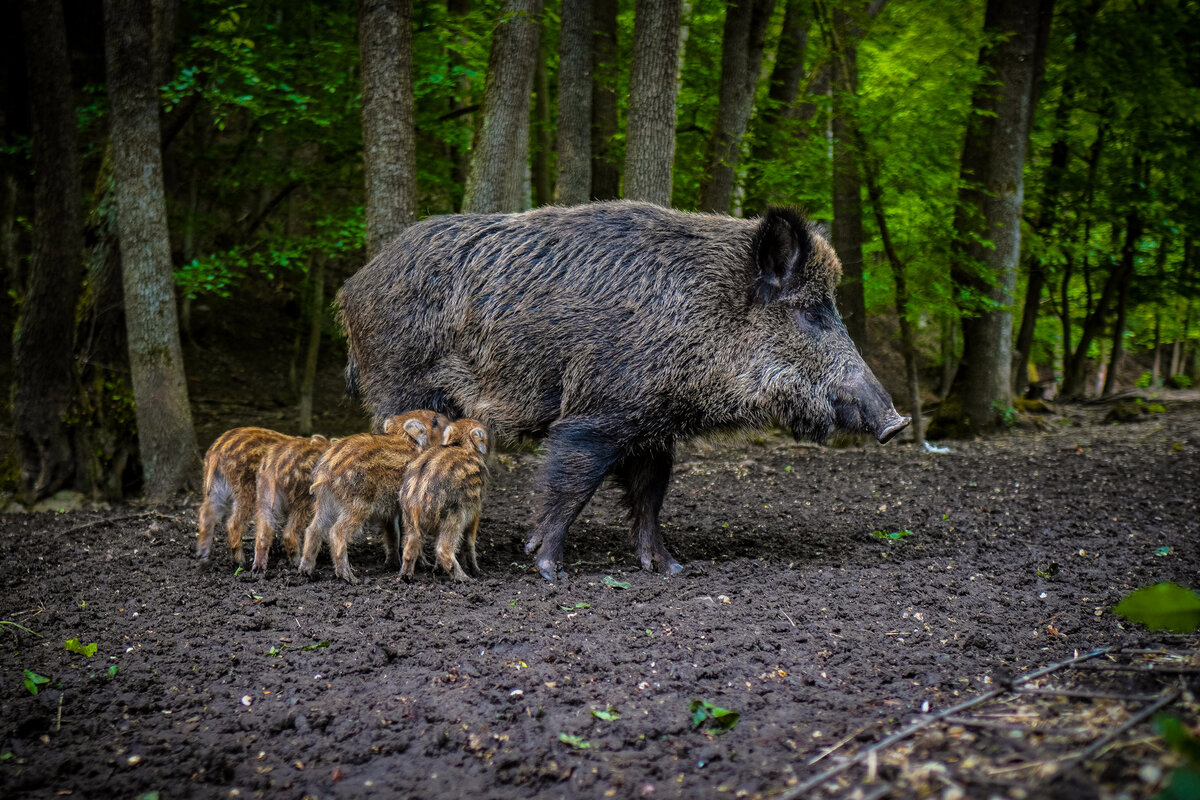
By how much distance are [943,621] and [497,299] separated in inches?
121

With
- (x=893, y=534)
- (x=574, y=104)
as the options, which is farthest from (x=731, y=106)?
(x=893, y=534)

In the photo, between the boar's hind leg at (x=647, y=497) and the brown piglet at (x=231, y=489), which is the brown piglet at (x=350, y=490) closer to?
the brown piglet at (x=231, y=489)

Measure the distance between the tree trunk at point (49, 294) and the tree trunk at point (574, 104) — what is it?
4.20 m

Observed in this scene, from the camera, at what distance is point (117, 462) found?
25.8ft

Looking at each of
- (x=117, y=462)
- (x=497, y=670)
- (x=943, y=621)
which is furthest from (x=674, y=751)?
(x=117, y=462)

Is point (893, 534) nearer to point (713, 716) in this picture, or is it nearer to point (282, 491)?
point (713, 716)

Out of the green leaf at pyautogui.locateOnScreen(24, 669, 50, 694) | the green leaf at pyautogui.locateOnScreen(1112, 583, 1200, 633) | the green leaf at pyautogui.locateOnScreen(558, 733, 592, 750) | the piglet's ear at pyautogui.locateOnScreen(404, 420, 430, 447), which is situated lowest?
the green leaf at pyautogui.locateOnScreen(24, 669, 50, 694)

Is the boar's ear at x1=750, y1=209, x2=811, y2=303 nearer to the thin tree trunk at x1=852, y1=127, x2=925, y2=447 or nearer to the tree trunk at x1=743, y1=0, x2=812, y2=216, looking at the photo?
the tree trunk at x1=743, y1=0, x2=812, y2=216

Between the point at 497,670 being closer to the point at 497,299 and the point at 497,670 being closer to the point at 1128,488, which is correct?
the point at 497,299

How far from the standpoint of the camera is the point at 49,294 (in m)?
7.43

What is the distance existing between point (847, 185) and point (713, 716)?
7.91 meters

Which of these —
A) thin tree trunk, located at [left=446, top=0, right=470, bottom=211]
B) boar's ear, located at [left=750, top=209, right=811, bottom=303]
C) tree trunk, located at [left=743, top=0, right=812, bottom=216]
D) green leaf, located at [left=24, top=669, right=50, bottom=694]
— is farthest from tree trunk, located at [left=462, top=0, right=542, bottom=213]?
green leaf, located at [left=24, top=669, right=50, bottom=694]

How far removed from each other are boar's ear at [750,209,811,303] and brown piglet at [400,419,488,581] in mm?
2031

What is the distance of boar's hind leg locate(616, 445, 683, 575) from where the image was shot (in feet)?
17.7
